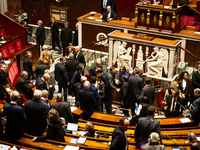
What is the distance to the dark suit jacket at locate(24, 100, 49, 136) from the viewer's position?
567 centimetres

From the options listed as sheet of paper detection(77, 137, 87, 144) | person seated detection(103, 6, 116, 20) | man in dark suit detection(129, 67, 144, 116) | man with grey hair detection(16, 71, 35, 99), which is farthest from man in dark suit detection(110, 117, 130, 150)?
person seated detection(103, 6, 116, 20)

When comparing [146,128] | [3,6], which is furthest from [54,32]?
[146,128]

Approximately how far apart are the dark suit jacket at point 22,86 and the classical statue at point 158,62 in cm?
352

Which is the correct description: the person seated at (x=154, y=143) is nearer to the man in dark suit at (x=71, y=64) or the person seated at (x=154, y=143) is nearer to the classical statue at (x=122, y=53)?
the man in dark suit at (x=71, y=64)

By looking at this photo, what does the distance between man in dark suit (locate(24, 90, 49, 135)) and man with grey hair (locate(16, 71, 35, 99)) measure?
234 cm

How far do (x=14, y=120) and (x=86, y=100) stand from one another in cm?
198

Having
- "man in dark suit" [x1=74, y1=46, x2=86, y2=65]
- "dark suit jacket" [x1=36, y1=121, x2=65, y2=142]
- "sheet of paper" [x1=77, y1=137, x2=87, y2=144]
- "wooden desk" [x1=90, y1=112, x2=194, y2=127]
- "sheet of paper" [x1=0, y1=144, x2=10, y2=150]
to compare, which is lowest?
"wooden desk" [x1=90, y1=112, x2=194, y2=127]

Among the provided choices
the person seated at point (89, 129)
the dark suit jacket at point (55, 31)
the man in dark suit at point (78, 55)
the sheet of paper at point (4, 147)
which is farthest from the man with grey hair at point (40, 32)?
the sheet of paper at point (4, 147)

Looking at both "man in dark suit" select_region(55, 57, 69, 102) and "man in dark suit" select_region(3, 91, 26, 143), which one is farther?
"man in dark suit" select_region(55, 57, 69, 102)

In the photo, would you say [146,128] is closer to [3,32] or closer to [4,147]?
[4,147]

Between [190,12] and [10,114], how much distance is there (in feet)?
27.7

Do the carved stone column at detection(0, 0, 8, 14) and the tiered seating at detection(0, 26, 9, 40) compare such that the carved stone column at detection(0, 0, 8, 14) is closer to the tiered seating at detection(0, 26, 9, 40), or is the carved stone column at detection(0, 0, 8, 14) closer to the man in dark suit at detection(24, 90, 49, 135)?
the tiered seating at detection(0, 26, 9, 40)

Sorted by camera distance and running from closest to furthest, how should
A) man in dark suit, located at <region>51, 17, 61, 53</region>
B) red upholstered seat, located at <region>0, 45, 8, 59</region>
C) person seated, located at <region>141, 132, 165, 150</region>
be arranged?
person seated, located at <region>141, 132, 165, 150</region> < red upholstered seat, located at <region>0, 45, 8, 59</region> < man in dark suit, located at <region>51, 17, 61, 53</region>

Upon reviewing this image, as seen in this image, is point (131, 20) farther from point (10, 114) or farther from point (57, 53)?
point (10, 114)
